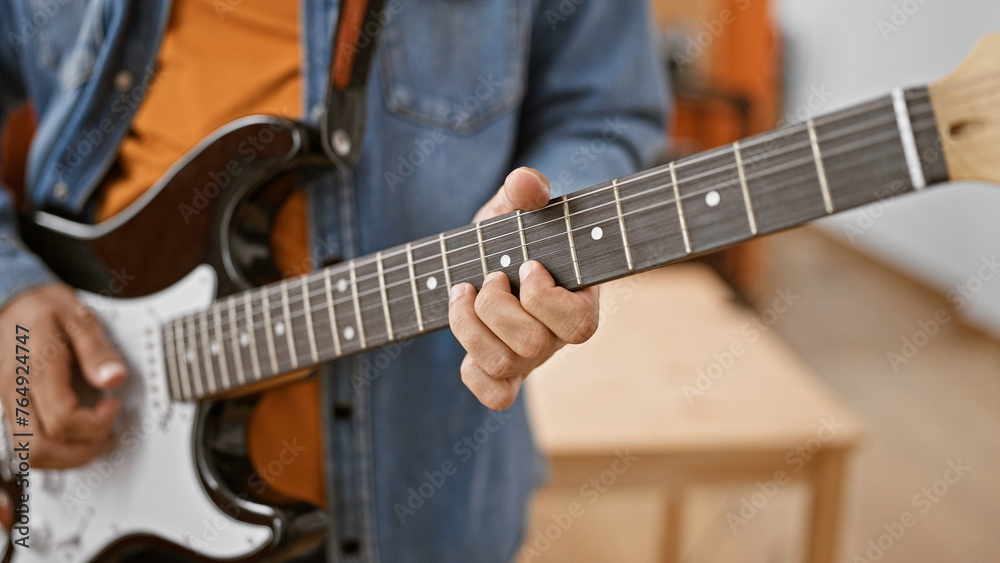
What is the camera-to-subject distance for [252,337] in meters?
0.60

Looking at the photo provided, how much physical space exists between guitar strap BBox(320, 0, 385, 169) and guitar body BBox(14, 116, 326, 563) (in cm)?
3

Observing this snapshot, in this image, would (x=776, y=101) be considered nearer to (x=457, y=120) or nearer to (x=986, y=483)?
(x=986, y=483)

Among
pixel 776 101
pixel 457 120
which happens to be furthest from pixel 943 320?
pixel 457 120

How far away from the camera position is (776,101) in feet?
15.8

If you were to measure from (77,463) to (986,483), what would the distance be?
7.41 ft

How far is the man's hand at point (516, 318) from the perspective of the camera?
0.44 m

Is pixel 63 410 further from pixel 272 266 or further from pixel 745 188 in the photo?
pixel 745 188

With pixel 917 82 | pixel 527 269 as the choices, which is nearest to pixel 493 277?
pixel 527 269

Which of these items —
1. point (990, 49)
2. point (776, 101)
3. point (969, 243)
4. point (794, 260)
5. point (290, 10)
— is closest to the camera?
point (990, 49)

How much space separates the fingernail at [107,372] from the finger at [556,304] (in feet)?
1.49

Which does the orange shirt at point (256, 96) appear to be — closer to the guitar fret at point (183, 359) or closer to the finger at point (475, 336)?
the guitar fret at point (183, 359)

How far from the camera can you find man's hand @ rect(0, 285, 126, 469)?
0.64m

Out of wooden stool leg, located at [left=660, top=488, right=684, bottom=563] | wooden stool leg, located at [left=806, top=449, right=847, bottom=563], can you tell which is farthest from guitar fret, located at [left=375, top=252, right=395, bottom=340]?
wooden stool leg, located at [left=660, top=488, right=684, bottom=563]

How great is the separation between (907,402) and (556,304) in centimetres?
243
